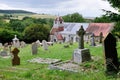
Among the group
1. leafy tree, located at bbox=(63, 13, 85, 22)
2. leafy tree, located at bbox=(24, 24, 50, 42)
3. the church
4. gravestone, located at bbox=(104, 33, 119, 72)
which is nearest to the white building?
the church

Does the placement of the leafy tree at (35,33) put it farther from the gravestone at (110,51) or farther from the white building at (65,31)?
the gravestone at (110,51)

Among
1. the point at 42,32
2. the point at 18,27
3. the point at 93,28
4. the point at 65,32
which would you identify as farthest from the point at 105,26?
the point at 18,27

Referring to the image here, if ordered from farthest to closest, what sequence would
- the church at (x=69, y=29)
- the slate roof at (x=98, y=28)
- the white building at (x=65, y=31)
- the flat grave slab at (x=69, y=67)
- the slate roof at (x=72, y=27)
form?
the white building at (x=65, y=31) → the slate roof at (x=72, y=27) → the church at (x=69, y=29) → the slate roof at (x=98, y=28) → the flat grave slab at (x=69, y=67)

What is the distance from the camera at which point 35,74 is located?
475 inches

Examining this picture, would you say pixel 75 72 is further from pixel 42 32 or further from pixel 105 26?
pixel 42 32

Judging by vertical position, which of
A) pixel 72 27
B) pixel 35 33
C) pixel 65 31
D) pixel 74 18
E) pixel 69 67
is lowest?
pixel 35 33

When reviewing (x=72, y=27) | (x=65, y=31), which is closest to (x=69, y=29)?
(x=72, y=27)

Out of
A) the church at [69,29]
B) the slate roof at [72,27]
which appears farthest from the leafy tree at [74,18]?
the slate roof at [72,27]

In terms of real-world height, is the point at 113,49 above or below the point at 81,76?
above

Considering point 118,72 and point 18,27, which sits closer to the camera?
point 118,72

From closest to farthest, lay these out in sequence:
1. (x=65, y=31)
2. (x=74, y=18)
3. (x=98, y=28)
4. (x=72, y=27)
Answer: (x=98, y=28) < (x=72, y=27) < (x=65, y=31) < (x=74, y=18)

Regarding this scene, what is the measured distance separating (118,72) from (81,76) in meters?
1.48

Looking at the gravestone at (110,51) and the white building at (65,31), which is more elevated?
the gravestone at (110,51)

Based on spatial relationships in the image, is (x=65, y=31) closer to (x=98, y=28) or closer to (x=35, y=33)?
(x=35, y=33)
